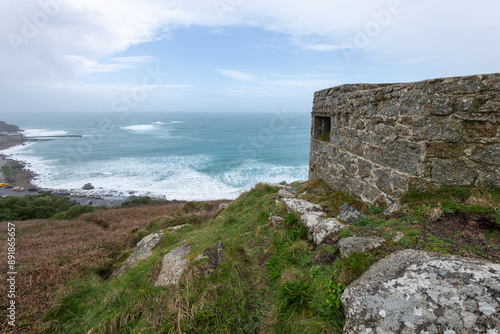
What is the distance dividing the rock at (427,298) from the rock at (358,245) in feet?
1.62

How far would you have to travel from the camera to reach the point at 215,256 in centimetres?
459

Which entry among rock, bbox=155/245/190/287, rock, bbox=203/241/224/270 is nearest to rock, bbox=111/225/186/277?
rock, bbox=155/245/190/287

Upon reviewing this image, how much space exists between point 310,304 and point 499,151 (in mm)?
3683

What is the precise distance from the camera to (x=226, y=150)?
56906mm

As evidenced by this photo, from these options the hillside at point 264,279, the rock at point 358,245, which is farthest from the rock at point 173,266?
the rock at point 358,245

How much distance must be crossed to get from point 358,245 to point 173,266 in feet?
12.5

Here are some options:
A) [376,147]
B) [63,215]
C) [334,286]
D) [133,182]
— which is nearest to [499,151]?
[376,147]

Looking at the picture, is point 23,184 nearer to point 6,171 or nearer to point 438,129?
point 6,171

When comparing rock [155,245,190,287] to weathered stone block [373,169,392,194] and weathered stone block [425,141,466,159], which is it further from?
weathered stone block [425,141,466,159]

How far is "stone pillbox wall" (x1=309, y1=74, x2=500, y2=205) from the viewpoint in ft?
12.2

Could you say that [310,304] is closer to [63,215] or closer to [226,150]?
[63,215]

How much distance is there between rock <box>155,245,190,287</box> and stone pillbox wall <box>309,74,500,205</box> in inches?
169

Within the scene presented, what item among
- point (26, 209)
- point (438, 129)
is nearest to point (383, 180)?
point (438, 129)

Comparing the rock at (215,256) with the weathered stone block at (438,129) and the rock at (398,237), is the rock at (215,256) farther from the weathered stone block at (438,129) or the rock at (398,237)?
the weathered stone block at (438,129)
